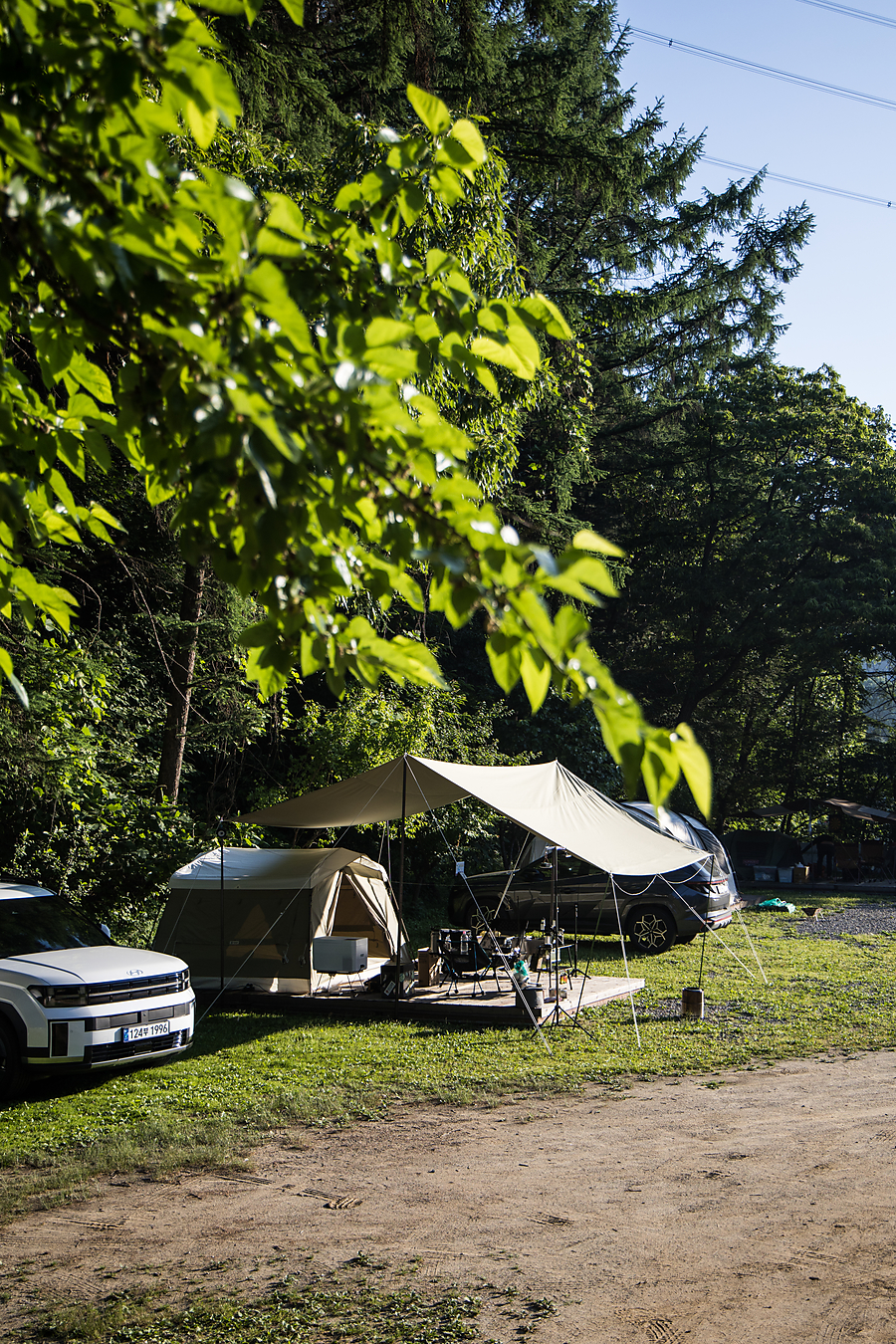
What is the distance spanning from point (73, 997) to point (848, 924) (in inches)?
→ 625

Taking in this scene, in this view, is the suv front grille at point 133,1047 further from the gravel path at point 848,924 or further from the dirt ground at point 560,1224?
the gravel path at point 848,924

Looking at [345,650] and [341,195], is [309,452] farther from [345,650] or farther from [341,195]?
[341,195]

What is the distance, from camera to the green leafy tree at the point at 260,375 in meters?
2.10

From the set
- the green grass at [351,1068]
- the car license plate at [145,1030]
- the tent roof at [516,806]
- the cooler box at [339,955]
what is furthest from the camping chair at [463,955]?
the car license plate at [145,1030]

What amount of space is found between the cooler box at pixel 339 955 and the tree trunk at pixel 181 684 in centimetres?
298

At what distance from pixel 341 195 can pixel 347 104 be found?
11.2 meters

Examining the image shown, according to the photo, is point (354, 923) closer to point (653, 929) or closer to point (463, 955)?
point (463, 955)

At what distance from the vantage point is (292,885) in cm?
1098

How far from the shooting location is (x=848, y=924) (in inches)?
766

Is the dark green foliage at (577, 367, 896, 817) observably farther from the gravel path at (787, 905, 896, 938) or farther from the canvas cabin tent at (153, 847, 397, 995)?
the canvas cabin tent at (153, 847, 397, 995)

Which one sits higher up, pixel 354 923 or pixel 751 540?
pixel 751 540

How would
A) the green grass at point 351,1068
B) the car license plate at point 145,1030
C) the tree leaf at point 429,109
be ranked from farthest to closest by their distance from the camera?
the car license plate at point 145,1030 → the green grass at point 351,1068 → the tree leaf at point 429,109

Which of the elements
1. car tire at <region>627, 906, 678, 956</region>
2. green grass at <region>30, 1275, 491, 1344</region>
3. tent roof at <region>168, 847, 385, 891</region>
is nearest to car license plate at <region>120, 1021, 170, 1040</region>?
tent roof at <region>168, 847, 385, 891</region>

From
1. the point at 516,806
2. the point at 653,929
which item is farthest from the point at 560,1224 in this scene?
the point at 653,929
